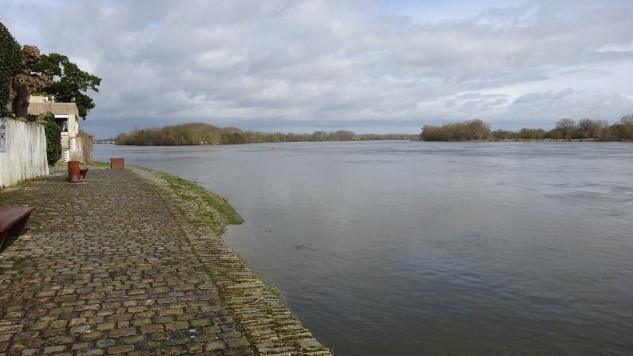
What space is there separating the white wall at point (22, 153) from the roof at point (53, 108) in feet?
39.2

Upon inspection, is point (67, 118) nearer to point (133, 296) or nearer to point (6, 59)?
point (6, 59)

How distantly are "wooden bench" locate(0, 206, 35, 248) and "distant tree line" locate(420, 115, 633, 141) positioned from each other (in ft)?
353

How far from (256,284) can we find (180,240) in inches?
111

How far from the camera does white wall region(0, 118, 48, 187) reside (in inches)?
582

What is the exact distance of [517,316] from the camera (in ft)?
22.7

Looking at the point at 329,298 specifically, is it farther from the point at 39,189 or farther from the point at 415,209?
the point at 39,189

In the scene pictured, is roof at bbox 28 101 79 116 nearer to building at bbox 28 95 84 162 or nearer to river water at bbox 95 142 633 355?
building at bbox 28 95 84 162

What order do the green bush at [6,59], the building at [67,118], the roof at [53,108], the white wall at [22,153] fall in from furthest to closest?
the roof at [53,108], the building at [67,118], the white wall at [22,153], the green bush at [6,59]

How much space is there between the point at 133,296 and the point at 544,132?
120 meters

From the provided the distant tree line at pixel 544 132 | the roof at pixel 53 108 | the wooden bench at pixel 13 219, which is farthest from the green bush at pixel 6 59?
the distant tree line at pixel 544 132

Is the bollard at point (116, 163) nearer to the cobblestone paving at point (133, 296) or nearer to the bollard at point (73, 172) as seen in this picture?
the bollard at point (73, 172)

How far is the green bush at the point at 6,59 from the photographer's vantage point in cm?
1337

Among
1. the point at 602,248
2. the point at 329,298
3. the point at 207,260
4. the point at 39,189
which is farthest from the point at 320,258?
the point at 39,189

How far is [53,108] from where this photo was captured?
30312 millimetres
